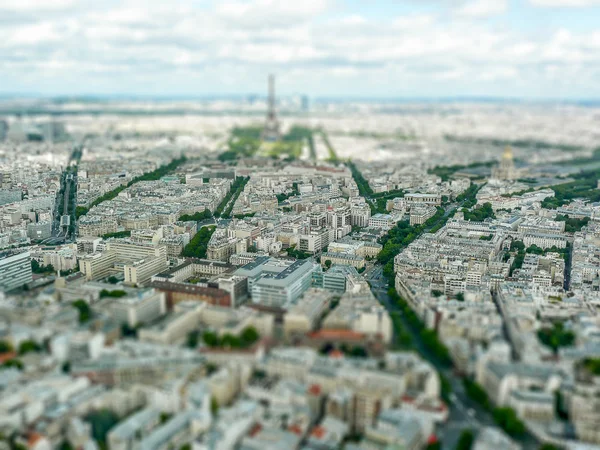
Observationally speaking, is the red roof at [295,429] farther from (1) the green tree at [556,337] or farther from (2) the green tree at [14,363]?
(1) the green tree at [556,337]

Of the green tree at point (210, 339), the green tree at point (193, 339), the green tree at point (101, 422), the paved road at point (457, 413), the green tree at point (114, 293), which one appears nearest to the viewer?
the green tree at point (101, 422)

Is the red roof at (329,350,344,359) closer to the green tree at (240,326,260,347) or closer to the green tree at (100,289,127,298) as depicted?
the green tree at (240,326,260,347)

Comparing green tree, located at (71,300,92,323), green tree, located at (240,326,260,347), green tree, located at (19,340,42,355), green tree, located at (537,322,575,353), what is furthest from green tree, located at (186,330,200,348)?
green tree, located at (537,322,575,353)

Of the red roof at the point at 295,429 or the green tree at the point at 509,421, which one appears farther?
the green tree at the point at 509,421

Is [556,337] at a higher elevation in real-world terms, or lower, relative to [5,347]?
lower

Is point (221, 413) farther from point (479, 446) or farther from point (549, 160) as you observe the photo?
point (549, 160)

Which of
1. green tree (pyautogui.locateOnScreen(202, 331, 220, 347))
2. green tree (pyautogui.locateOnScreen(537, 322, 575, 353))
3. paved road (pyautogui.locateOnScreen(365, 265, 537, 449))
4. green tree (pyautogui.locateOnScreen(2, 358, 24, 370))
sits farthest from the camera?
green tree (pyautogui.locateOnScreen(537, 322, 575, 353))

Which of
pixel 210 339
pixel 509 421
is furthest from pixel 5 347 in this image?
pixel 509 421

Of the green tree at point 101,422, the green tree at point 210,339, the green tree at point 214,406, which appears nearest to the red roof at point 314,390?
the green tree at point 214,406

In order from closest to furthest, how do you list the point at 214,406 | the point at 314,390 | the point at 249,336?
the point at 214,406
the point at 314,390
the point at 249,336

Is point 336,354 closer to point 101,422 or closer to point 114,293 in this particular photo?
point 101,422

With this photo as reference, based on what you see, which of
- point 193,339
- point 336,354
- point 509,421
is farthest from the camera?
point 193,339

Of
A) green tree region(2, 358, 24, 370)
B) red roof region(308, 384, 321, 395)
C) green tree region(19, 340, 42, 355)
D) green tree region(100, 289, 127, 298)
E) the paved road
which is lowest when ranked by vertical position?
the paved road
